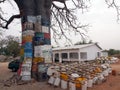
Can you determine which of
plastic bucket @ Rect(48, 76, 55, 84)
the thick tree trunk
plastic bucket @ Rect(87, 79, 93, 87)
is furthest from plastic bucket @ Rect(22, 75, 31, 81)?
plastic bucket @ Rect(87, 79, 93, 87)

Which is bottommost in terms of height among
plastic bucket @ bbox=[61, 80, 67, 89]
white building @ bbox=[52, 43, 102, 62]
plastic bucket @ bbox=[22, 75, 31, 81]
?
plastic bucket @ bbox=[61, 80, 67, 89]

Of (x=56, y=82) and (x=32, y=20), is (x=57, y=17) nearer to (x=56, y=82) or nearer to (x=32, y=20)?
(x=32, y=20)

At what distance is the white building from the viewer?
38562 mm

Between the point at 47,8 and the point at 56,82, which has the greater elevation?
the point at 47,8

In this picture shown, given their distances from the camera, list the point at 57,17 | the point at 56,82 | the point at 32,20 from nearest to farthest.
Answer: the point at 56,82 < the point at 32,20 < the point at 57,17

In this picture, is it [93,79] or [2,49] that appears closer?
[93,79]

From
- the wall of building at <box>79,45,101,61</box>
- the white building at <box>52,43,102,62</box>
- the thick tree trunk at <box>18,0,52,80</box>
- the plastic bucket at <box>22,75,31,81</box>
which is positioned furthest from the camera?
the wall of building at <box>79,45,101,61</box>

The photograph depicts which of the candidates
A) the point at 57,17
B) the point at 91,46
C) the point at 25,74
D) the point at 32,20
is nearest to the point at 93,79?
the point at 25,74

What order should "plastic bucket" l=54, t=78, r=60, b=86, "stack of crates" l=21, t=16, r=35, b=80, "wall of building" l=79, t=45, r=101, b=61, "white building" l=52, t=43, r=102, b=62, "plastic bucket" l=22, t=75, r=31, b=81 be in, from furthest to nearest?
"wall of building" l=79, t=45, r=101, b=61 → "white building" l=52, t=43, r=102, b=62 → "stack of crates" l=21, t=16, r=35, b=80 → "plastic bucket" l=22, t=75, r=31, b=81 → "plastic bucket" l=54, t=78, r=60, b=86

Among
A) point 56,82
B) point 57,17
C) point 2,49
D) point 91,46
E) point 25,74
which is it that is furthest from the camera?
point 2,49

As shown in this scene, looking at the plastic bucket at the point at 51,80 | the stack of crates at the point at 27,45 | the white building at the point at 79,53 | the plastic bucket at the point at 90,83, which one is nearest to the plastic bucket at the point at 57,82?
the plastic bucket at the point at 51,80

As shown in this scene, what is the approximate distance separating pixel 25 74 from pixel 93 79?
9.67ft

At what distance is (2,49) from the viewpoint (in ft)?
210

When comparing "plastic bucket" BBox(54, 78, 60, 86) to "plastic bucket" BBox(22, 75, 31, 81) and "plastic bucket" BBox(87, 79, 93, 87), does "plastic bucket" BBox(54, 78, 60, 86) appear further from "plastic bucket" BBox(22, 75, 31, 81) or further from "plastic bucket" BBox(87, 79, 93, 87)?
"plastic bucket" BBox(22, 75, 31, 81)
